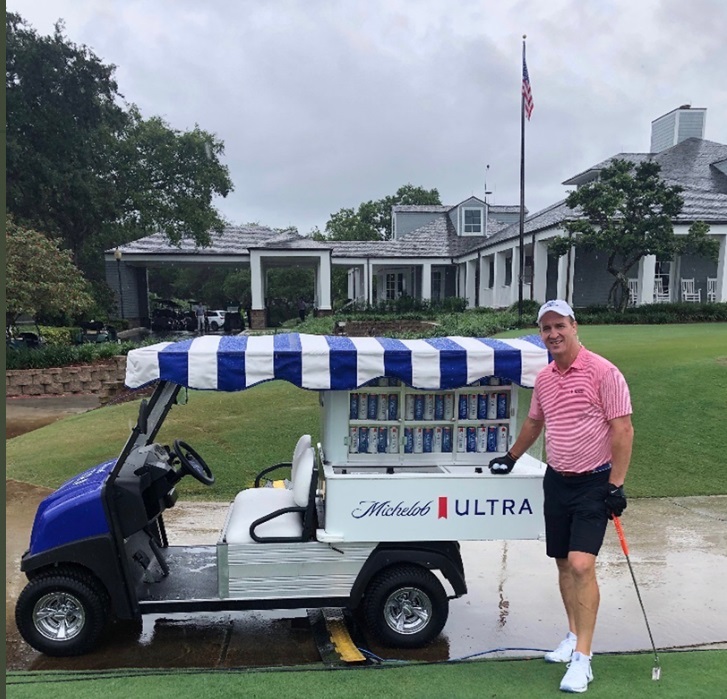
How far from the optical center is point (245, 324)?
2970cm

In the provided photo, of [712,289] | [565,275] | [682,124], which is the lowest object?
[712,289]

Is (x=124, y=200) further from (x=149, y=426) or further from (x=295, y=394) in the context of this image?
(x=149, y=426)

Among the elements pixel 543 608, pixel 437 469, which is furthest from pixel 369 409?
pixel 543 608

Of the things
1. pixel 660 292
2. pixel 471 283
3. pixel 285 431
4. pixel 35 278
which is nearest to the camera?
pixel 285 431

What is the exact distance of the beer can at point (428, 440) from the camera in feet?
14.6

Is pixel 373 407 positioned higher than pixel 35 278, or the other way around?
pixel 35 278

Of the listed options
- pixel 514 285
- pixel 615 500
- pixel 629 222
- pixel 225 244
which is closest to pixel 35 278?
pixel 615 500

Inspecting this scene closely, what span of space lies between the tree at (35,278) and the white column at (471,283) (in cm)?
1964

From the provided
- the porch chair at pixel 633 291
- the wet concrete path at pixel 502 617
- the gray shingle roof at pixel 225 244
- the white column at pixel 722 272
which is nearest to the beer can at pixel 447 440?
the wet concrete path at pixel 502 617

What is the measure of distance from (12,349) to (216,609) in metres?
14.2

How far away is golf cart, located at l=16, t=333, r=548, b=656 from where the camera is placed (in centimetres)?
377

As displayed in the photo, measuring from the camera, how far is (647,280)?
22.9 metres

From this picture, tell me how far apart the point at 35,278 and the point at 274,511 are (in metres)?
13.6

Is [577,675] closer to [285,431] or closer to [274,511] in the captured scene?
[274,511]
